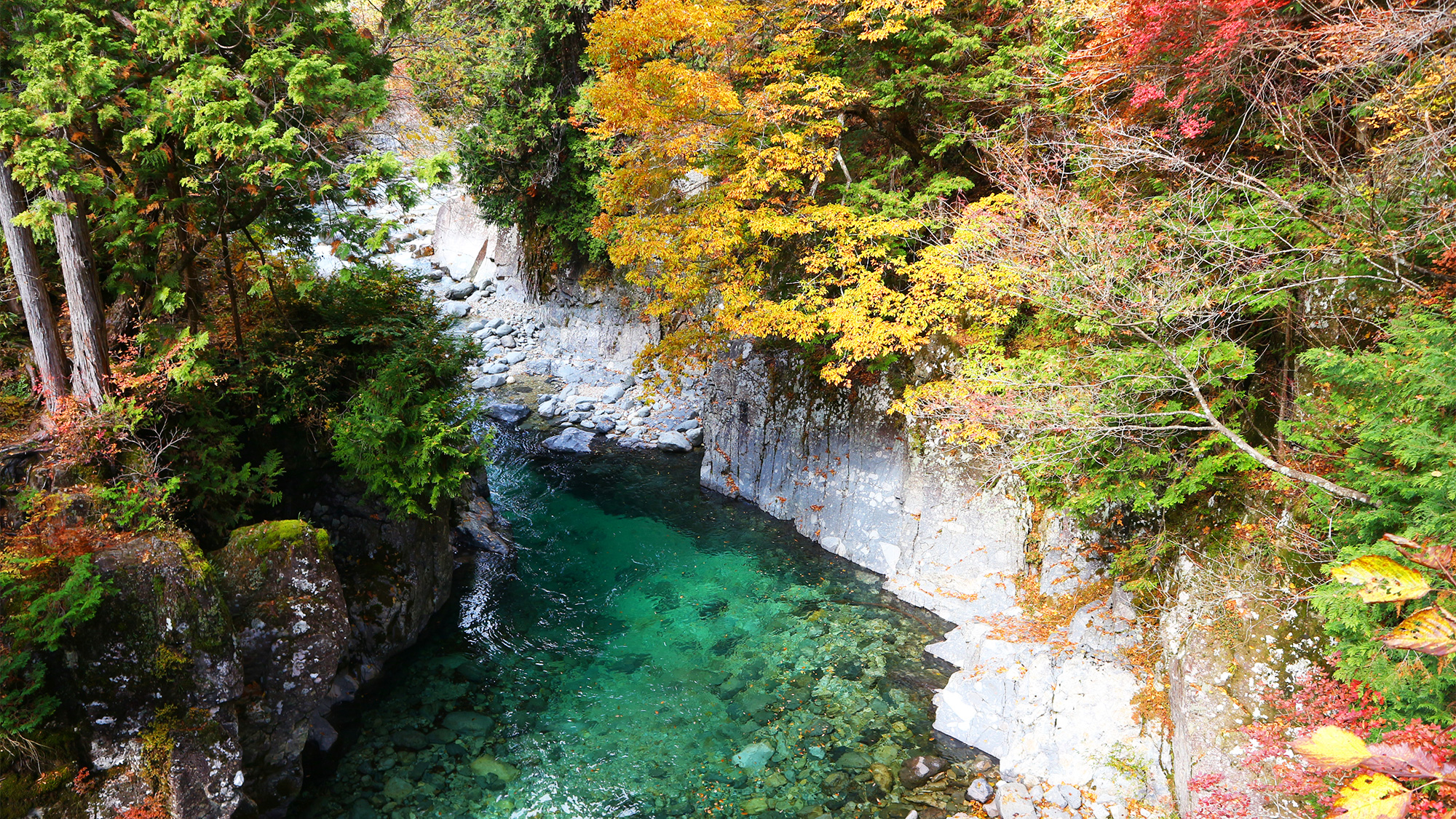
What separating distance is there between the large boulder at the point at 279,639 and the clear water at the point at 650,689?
0.59 metres

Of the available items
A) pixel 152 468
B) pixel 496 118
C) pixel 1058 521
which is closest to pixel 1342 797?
pixel 1058 521

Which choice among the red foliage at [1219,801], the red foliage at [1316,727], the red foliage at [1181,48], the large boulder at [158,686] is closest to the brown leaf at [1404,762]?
the red foliage at [1316,727]

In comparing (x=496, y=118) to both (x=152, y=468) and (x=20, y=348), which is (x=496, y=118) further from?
(x=152, y=468)

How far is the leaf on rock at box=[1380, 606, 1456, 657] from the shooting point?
10.4 feet

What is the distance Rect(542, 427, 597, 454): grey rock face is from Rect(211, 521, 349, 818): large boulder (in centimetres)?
970

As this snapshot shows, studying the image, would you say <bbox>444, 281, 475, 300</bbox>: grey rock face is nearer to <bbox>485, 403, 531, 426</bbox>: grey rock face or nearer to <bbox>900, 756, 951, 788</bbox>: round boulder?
<bbox>485, 403, 531, 426</bbox>: grey rock face

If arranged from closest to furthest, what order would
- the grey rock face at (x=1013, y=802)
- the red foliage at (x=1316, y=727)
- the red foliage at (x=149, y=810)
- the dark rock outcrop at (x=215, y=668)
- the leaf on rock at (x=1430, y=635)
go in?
the leaf on rock at (x=1430, y=635) → the red foliage at (x=1316, y=727) → the red foliage at (x=149, y=810) → the dark rock outcrop at (x=215, y=668) → the grey rock face at (x=1013, y=802)

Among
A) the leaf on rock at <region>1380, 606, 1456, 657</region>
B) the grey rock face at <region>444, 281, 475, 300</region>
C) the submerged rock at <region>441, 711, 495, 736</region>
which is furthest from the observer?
the grey rock face at <region>444, 281, 475, 300</region>

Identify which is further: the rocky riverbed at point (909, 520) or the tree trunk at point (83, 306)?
the rocky riverbed at point (909, 520)

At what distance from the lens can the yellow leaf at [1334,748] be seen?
3289 mm

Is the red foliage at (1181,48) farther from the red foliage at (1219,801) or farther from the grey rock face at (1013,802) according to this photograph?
the grey rock face at (1013,802)

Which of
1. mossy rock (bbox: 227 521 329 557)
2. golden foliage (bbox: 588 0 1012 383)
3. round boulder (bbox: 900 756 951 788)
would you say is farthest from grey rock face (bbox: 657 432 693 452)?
round boulder (bbox: 900 756 951 788)

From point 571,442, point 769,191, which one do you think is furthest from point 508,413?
point 769,191

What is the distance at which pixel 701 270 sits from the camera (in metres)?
12.7
